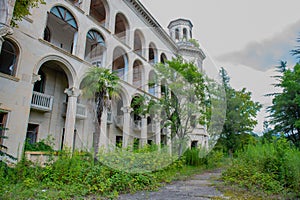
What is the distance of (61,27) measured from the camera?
12406 mm

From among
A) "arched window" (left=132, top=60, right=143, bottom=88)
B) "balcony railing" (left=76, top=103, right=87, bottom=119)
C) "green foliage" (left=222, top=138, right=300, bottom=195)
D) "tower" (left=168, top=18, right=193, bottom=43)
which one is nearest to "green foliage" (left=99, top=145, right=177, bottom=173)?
"green foliage" (left=222, top=138, right=300, bottom=195)

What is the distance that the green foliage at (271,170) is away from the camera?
5.04 m

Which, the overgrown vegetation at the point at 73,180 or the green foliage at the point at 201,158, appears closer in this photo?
the overgrown vegetation at the point at 73,180

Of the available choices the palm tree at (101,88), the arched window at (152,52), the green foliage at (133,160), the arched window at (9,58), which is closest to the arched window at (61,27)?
the arched window at (9,58)

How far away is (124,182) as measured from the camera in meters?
Answer: 5.39

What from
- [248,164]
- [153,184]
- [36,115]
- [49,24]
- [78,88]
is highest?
[49,24]

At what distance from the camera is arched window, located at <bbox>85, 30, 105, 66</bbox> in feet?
41.0

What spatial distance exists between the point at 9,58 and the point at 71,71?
2.84m

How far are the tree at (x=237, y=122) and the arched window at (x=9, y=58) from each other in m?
16.7

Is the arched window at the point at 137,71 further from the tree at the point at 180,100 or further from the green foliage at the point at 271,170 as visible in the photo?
the green foliage at the point at 271,170

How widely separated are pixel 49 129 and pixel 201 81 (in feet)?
30.5

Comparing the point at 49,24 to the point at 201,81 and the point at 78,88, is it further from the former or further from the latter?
the point at 201,81

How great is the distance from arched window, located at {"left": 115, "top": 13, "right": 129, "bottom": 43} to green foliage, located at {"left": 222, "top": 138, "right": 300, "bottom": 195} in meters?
12.3

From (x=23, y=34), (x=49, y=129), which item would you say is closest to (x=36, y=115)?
(x=49, y=129)
